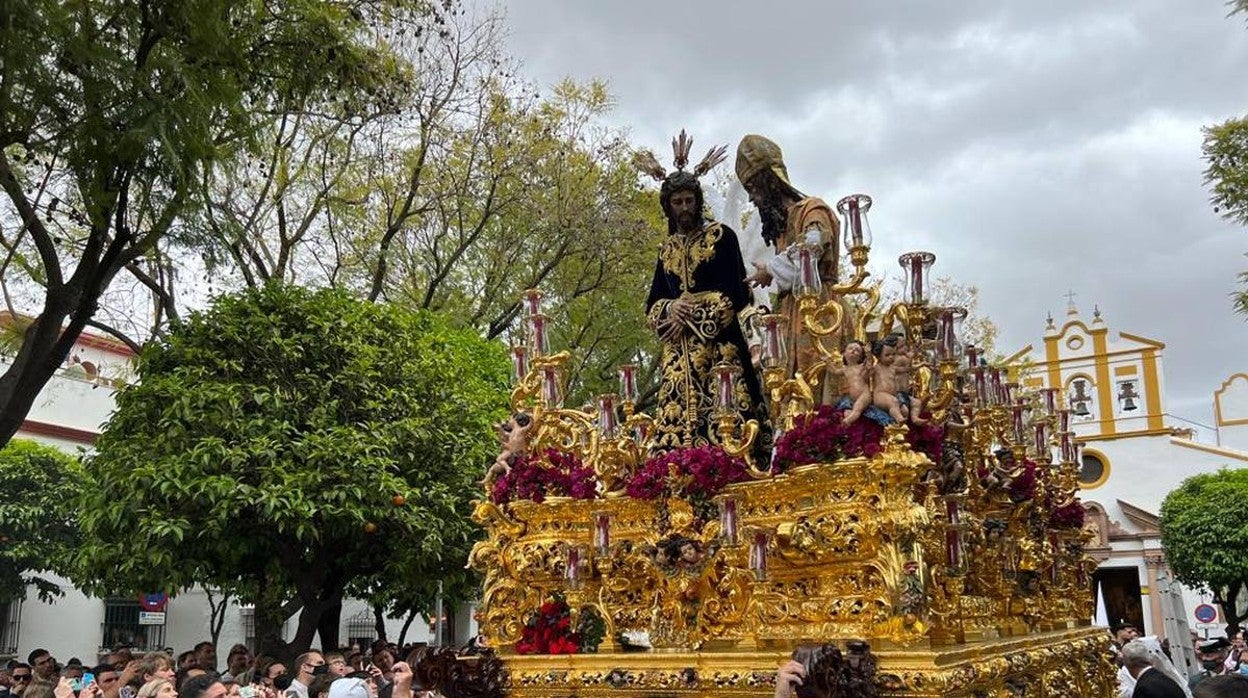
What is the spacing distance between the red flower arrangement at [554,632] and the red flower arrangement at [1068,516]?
16.4 feet

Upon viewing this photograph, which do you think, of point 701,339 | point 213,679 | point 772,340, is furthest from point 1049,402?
point 213,679

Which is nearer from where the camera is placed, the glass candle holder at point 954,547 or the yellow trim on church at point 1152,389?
the glass candle holder at point 954,547

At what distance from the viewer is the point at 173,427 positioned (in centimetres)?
1233

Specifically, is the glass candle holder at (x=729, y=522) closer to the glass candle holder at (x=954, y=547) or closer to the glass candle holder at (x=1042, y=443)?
the glass candle holder at (x=954, y=547)

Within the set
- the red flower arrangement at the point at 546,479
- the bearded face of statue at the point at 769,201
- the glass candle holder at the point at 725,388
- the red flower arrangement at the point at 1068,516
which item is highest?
the bearded face of statue at the point at 769,201

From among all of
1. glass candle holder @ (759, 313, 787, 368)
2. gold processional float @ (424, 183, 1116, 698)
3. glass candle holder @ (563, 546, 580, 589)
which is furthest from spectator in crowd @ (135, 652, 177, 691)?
glass candle holder @ (759, 313, 787, 368)

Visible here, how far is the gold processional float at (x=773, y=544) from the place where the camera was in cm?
579

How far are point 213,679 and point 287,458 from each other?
23.8ft

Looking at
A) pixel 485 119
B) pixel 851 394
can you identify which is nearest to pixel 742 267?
pixel 851 394

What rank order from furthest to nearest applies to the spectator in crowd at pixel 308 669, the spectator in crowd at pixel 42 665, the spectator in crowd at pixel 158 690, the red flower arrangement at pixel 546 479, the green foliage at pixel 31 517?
Result: the green foliage at pixel 31 517 < the spectator in crowd at pixel 42 665 < the spectator in crowd at pixel 308 669 < the red flower arrangement at pixel 546 479 < the spectator in crowd at pixel 158 690

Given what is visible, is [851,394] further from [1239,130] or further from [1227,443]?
[1227,443]

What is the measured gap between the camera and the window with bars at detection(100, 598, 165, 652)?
2622 cm

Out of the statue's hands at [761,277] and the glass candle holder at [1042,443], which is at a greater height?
the statue's hands at [761,277]

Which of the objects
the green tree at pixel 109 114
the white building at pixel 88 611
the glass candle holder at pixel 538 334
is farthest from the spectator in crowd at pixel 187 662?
the white building at pixel 88 611
